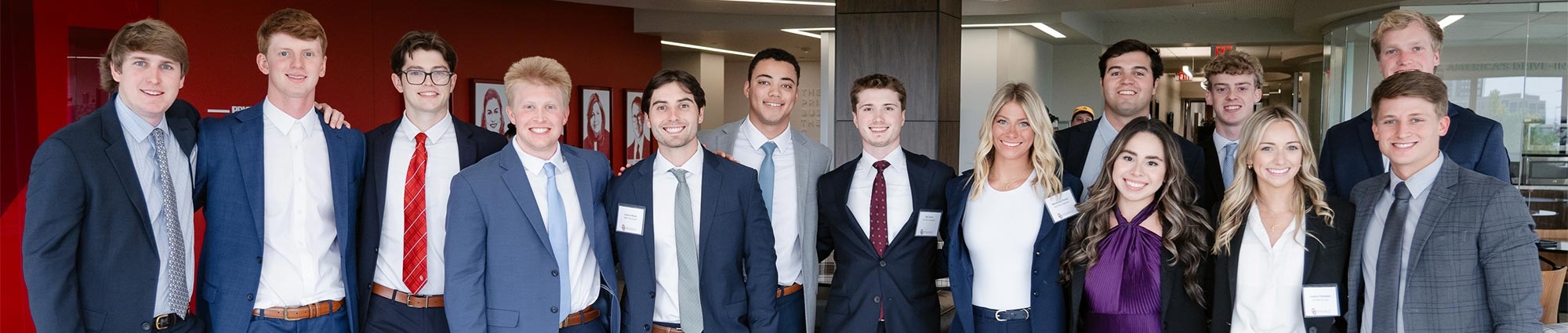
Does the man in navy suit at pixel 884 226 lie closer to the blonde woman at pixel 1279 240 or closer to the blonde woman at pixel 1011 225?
the blonde woman at pixel 1011 225

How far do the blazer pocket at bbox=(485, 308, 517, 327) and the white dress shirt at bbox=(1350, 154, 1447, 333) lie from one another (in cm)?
235

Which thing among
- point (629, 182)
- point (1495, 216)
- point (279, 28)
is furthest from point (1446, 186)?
point (279, 28)

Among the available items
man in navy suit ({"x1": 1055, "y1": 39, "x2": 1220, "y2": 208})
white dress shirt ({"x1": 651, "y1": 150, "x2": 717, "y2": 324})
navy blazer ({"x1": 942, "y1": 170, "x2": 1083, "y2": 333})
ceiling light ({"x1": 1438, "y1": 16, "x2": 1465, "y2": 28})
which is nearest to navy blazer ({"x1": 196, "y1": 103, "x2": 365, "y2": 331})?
white dress shirt ({"x1": 651, "y1": 150, "x2": 717, "y2": 324})

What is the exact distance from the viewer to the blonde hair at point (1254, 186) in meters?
2.78

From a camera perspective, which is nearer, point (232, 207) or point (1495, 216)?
point (1495, 216)

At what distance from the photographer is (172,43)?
2.75 meters

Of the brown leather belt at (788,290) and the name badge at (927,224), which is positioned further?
the brown leather belt at (788,290)

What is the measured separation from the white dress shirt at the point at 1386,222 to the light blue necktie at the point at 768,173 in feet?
5.81

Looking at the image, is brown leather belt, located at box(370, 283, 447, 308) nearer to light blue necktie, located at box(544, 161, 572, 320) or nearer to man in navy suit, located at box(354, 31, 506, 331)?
man in navy suit, located at box(354, 31, 506, 331)

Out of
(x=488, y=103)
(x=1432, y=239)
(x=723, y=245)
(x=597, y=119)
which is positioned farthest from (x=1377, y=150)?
(x=597, y=119)

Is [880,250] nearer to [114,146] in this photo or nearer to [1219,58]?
[1219,58]

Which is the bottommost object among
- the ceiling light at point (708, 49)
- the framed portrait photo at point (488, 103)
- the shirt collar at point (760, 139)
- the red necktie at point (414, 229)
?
the red necktie at point (414, 229)

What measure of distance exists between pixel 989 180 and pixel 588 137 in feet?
24.7

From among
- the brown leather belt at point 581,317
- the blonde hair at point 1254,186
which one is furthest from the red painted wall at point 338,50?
the blonde hair at point 1254,186
